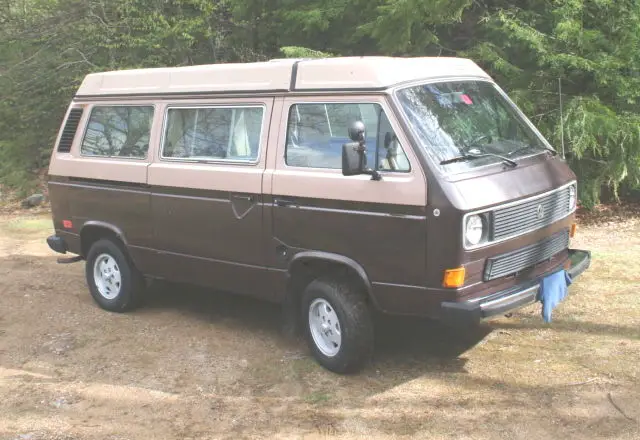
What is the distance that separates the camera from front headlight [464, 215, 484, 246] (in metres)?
4.37

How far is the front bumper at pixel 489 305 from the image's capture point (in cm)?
440

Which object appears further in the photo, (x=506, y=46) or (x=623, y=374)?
(x=506, y=46)

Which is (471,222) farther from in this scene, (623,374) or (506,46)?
(506,46)

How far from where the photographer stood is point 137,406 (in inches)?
191

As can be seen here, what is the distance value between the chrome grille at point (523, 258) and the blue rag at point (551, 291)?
0.16 meters

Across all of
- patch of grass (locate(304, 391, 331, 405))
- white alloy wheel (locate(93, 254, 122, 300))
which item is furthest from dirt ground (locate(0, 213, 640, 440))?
white alloy wheel (locate(93, 254, 122, 300))

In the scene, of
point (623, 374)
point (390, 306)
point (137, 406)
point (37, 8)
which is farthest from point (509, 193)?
point (37, 8)

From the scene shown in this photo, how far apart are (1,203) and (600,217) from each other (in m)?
13.4

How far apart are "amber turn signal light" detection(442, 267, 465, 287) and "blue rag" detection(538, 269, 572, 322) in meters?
0.76

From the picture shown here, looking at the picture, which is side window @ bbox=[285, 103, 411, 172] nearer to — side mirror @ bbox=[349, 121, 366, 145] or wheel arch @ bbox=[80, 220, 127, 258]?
side mirror @ bbox=[349, 121, 366, 145]

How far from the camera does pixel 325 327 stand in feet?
17.1

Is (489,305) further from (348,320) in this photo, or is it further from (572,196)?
(572,196)

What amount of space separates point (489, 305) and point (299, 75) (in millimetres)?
2230

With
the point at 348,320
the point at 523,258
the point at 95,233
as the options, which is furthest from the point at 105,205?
the point at 523,258
